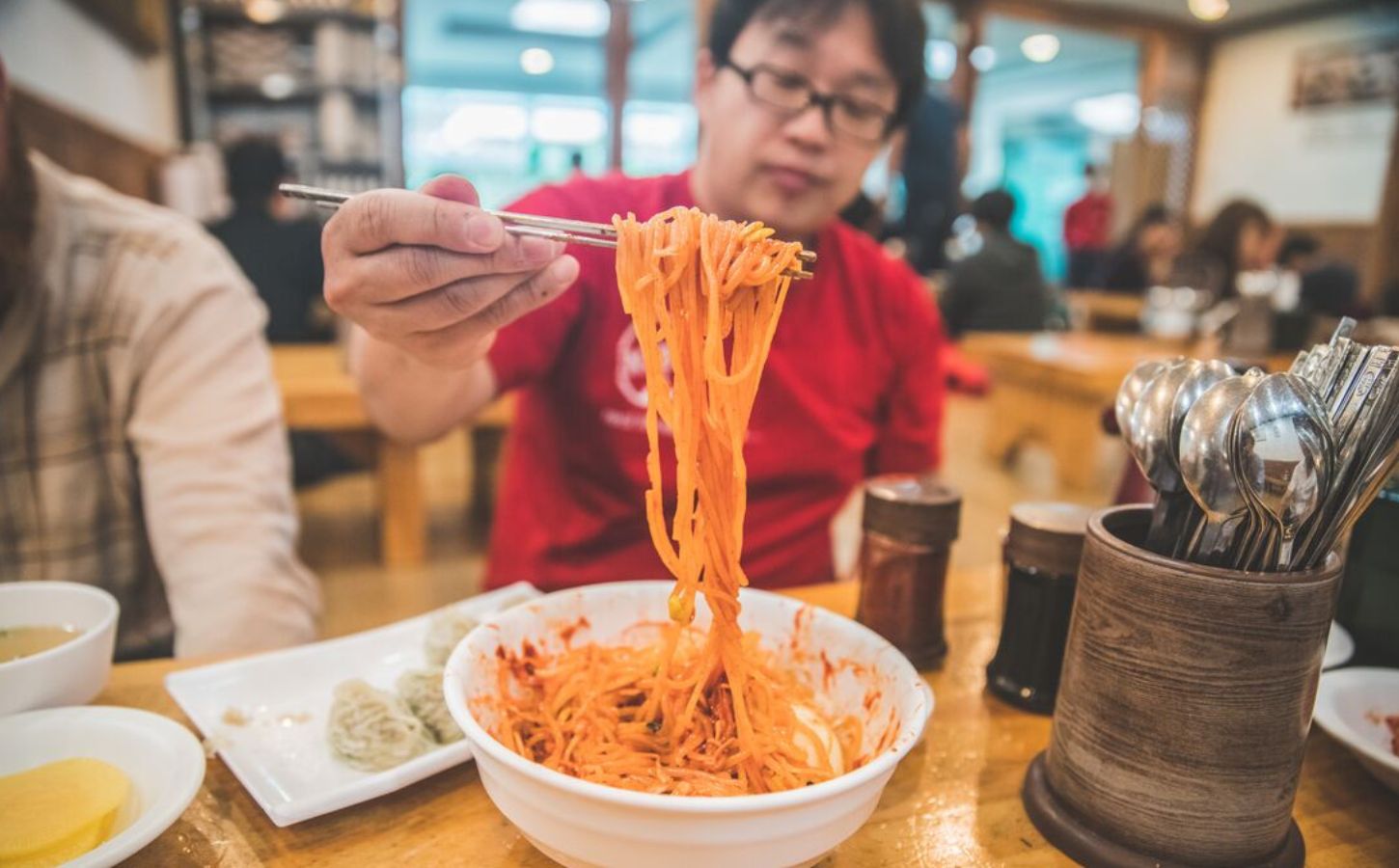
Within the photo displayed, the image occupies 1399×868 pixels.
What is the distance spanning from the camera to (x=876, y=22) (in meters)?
1.44

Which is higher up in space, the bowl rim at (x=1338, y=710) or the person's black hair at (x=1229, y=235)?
the person's black hair at (x=1229, y=235)

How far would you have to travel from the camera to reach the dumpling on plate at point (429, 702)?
2.73ft

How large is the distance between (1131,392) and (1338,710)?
455 mm

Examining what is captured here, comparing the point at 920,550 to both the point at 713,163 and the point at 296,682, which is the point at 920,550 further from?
the point at 713,163

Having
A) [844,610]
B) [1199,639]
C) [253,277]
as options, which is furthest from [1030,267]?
[1199,639]

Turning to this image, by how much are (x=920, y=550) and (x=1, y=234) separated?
1351 millimetres

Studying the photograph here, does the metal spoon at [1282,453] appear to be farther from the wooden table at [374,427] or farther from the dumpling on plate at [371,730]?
the wooden table at [374,427]

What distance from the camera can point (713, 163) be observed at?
1.53m

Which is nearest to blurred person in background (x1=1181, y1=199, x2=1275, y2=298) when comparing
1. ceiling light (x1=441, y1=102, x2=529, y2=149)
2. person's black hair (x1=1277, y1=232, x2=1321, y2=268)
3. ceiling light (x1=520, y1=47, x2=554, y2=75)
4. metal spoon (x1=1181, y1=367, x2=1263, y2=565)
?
person's black hair (x1=1277, y1=232, x2=1321, y2=268)

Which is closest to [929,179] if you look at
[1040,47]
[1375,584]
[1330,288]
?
[1330,288]

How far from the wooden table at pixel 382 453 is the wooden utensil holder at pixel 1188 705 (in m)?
2.63

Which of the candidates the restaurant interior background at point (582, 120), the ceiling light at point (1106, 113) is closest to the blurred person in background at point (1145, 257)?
the restaurant interior background at point (582, 120)

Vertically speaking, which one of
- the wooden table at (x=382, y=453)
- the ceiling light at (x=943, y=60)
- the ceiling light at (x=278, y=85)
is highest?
the ceiling light at (x=943, y=60)

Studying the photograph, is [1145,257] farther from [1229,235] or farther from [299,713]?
[299,713]
